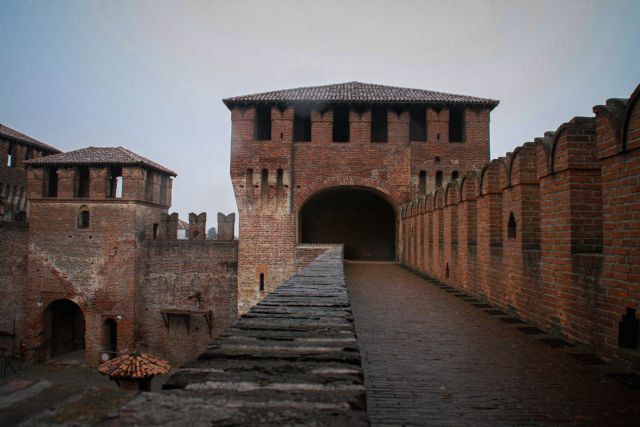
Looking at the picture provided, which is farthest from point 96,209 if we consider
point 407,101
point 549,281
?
point 549,281

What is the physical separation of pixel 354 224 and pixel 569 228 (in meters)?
17.5

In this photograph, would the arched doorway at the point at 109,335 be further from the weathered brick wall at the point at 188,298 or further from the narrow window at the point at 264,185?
the narrow window at the point at 264,185

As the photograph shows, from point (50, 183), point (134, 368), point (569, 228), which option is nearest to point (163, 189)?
point (50, 183)

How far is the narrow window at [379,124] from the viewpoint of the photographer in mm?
19562

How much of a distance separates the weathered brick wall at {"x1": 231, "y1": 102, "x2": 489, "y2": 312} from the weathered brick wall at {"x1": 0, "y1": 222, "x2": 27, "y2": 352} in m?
11.4

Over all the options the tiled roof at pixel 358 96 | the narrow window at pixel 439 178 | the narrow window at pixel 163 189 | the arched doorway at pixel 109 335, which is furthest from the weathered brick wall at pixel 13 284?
the narrow window at pixel 439 178

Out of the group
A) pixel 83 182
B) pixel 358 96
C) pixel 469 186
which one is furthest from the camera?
pixel 83 182

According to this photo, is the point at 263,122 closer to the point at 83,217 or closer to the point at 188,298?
the point at 188,298

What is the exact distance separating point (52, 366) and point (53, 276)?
403 cm

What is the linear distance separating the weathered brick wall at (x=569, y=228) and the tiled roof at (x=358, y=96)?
1092 centimetres

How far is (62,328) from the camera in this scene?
66.8ft

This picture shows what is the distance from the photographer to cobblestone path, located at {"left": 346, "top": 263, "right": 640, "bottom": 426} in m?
2.44

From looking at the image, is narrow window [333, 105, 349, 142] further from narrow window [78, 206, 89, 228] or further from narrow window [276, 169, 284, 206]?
narrow window [78, 206, 89, 228]

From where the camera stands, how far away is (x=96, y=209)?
1927 centimetres
